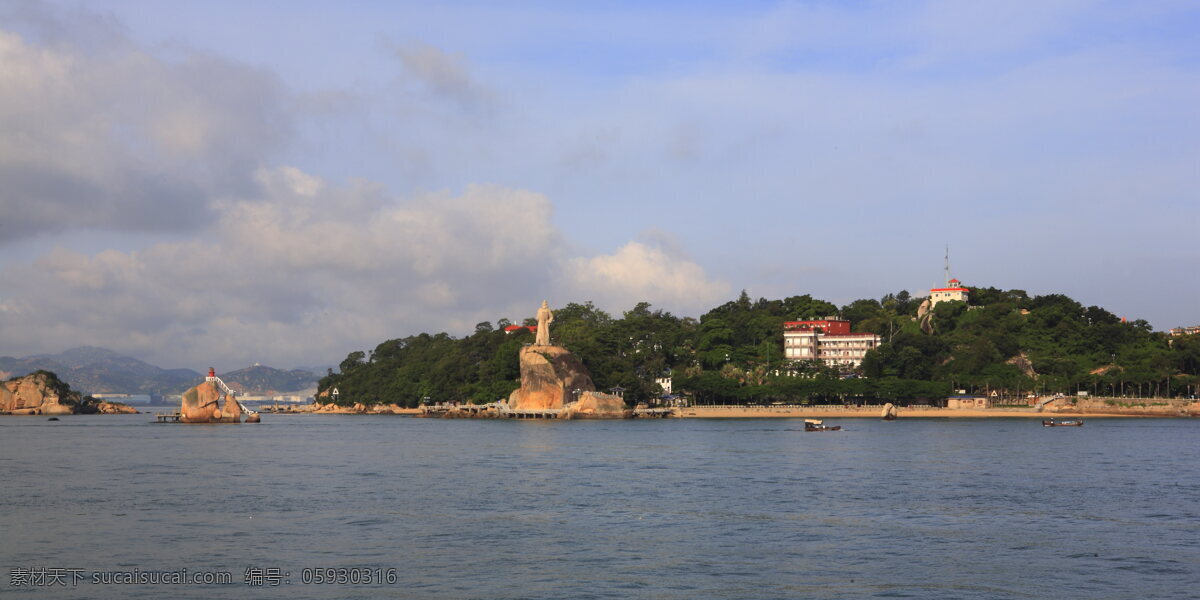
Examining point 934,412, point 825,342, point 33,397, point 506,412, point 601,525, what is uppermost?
point 825,342

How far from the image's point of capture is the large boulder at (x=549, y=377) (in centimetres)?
12375

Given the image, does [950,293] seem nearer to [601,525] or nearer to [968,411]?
[968,411]

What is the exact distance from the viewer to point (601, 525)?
32.8m

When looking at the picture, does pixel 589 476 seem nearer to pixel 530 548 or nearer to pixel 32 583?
pixel 530 548

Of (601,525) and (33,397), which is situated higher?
(33,397)

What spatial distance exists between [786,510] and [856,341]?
126 m

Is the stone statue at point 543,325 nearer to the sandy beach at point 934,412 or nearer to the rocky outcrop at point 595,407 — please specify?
the rocky outcrop at point 595,407

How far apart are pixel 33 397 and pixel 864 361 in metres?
132

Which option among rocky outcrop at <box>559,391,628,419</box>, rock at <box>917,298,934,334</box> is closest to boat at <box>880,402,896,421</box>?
rocky outcrop at <box>559,391,628,419</box>

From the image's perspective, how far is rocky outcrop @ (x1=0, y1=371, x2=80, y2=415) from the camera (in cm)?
16062

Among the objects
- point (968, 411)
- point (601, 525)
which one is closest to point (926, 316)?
point (968, 411)

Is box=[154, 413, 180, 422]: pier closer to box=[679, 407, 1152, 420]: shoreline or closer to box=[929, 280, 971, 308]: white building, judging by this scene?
box=[679, 407, 1152, 420]: shoreline

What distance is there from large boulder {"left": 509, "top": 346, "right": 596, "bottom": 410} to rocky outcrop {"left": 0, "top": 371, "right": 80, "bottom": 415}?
86966 millimetres

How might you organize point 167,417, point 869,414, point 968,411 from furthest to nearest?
point 968,411 < point 869,414 < point 167,417
